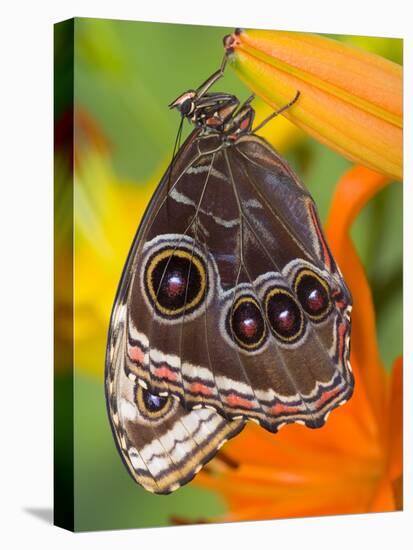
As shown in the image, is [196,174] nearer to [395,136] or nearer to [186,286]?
[186,286]

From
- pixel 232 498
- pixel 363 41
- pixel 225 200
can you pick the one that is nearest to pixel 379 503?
pixel 232 498

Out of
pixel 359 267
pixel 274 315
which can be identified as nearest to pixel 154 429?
pixel 274 315

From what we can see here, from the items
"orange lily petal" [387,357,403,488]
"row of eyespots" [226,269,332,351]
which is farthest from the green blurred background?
"orange lily petal" [387,357,403,488]

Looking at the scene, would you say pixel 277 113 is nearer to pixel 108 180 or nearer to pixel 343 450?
pixel 108 180

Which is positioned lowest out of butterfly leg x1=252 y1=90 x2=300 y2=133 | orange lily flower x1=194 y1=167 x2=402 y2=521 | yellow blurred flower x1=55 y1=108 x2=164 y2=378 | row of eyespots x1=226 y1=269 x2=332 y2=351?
orange lily flower x1=194 y1=167 x2=402 y2=521

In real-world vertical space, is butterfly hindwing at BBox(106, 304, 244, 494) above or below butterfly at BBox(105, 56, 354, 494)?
below

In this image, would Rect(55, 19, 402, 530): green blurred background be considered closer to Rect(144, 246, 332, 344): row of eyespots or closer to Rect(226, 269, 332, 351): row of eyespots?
Rect(144, 246, 332, 344): row of eyespots

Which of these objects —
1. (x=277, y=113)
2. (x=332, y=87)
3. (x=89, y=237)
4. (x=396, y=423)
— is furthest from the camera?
(x=396, y=423)
